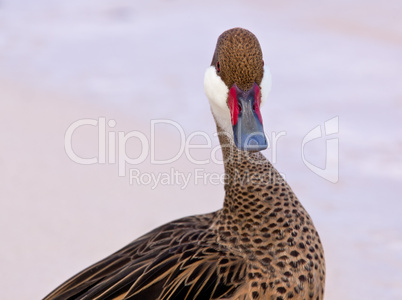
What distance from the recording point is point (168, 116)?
442 cm

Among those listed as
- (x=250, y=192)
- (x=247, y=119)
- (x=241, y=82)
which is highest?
(x=241, y=82)

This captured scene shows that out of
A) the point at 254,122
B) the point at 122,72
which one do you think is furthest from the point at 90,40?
the point at 254,122

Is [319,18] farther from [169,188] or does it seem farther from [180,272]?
[180,272]

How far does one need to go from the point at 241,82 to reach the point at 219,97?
11cm

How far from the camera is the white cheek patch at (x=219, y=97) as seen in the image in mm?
2180

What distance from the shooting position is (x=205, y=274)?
2066mm

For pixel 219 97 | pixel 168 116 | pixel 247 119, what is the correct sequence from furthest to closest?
pixel 168 116, pixel 219 97, pixel 247 119

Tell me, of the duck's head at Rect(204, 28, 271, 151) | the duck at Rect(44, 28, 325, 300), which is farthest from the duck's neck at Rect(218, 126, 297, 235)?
the duck's head at Rect(204, 28, 271, 151)

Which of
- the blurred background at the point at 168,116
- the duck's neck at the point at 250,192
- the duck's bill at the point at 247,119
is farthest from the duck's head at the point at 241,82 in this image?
the blurred background at the point at 168,116

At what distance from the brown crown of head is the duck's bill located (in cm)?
2

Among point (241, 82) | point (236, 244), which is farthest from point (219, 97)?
point (236, 244)

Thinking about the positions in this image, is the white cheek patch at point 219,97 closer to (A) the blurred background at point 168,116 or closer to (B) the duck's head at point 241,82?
(B) the duck's head at point 241,82

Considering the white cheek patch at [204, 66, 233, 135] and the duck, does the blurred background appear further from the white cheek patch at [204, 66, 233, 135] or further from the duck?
the white cheek patch at [204, 66, 233, 135]

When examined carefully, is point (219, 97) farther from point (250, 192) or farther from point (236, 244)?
point (236, 244)
